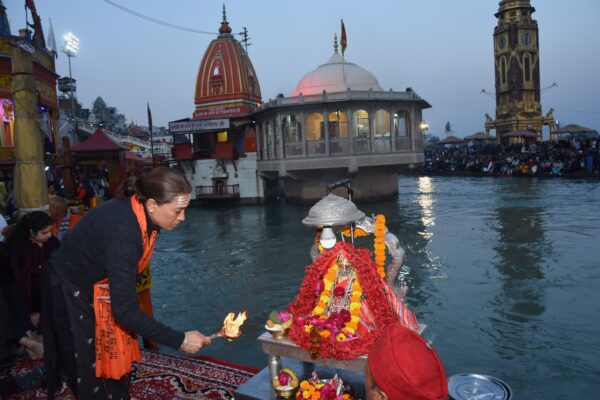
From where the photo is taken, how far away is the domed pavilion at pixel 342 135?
21.3 metres

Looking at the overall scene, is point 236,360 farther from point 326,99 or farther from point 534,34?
point 534,34

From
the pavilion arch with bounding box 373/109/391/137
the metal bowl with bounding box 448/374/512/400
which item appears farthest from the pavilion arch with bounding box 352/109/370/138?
the metal bowl with bounding box 448/374/512/400

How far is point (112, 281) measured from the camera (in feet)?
8.16

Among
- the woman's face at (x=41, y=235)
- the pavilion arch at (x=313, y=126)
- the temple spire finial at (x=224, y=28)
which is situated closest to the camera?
the woman's face at (x=41, y=235)

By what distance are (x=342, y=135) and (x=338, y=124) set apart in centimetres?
61

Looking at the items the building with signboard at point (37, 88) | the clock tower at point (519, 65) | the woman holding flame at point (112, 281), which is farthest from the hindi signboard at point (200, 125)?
the clock tower at point (519, 65)

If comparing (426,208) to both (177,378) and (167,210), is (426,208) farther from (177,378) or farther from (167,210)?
(167,210)

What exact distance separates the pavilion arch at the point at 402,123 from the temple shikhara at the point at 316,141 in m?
0.05

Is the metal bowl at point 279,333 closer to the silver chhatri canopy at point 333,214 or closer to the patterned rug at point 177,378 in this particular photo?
the silver chhatri canopy at point 333,214

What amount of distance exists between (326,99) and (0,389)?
59.9 feet

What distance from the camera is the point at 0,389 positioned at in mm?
4297

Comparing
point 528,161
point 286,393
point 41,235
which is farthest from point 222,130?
point 286,393

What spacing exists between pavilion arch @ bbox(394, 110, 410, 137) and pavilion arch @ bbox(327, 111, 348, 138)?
2586 mm

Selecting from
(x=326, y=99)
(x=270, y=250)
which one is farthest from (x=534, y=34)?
(x=270, y=250)
